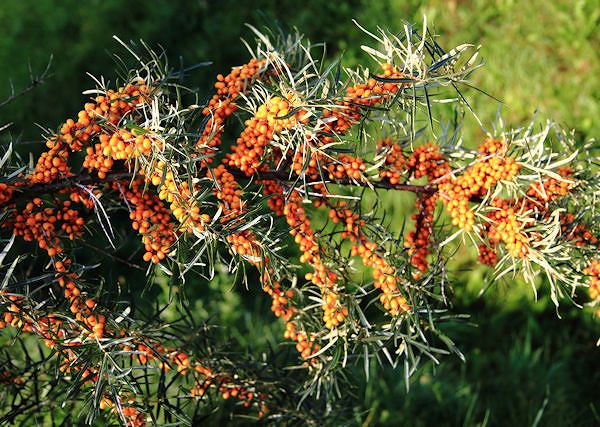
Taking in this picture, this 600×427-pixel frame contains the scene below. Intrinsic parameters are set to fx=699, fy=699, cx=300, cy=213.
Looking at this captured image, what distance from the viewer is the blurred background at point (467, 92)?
214cm

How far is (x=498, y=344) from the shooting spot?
2451 mm

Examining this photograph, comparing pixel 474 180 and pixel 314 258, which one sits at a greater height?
pixel 474 180

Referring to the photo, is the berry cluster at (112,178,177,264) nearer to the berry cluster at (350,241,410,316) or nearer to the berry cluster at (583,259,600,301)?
the berry cluster at (350,241,410,316)

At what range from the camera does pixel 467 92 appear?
3070 millimetres

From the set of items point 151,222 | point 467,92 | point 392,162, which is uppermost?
point 467,92

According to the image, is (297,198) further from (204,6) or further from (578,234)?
(204,6)

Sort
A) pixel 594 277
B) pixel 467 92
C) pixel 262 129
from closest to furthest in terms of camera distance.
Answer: pixel 262 129, pixel 594 277, pixel 467 92

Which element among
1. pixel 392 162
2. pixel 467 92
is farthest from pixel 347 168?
pixel 467 92

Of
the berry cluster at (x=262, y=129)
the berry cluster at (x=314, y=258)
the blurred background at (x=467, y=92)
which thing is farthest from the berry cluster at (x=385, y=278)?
the blurred background at (x=467, y=92)

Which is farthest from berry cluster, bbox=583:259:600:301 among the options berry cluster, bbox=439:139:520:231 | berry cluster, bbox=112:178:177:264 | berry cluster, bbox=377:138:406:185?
berry cluster, bbox=112:178:177:264

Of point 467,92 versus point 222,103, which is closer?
point 222,103

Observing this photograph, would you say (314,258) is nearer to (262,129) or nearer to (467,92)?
(262,129)

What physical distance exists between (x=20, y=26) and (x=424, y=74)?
107 inches

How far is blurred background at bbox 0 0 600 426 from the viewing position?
7.02 ft
